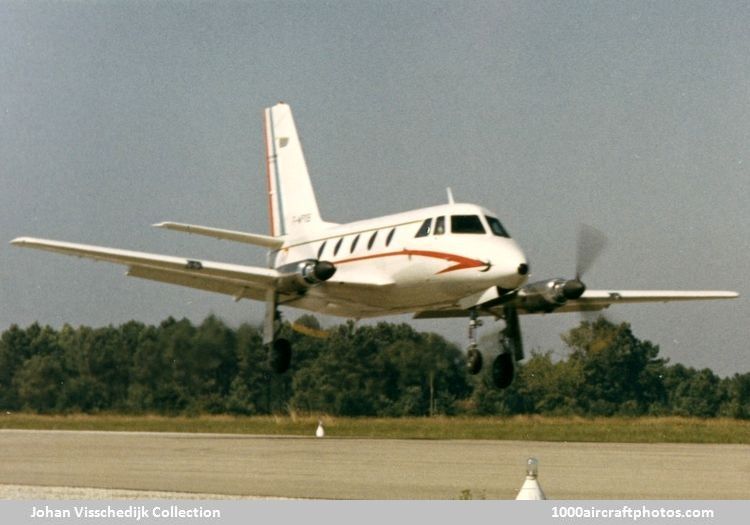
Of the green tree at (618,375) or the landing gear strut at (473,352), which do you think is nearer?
the landing gear strut at (473,352)

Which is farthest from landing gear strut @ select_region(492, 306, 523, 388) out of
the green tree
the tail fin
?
the green tree

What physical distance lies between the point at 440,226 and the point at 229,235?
7.86 metres

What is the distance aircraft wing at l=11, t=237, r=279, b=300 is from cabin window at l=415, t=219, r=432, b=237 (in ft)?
16.6

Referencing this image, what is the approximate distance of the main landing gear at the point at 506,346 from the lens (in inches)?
1369

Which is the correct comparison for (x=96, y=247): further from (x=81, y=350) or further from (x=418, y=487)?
(x=81, y=350)

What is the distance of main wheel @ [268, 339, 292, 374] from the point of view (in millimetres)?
37312

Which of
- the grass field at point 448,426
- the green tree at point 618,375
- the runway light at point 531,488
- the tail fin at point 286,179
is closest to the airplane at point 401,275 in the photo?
the tail fin at point 286,179

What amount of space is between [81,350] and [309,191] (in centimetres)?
1412

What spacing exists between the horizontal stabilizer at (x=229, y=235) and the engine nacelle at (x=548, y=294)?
9592mm

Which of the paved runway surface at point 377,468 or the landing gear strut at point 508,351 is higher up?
the landing gear strut at point 508,351

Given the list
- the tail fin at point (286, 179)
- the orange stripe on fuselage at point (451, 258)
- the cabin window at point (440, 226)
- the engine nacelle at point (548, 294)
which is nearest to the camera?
the orange stripe on fuselage at point (451, 258)

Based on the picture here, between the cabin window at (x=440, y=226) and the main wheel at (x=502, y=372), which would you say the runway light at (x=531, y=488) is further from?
the main wheel at (x=502, y=372)

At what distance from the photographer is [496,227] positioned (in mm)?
33469

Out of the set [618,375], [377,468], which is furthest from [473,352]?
[618,375]
